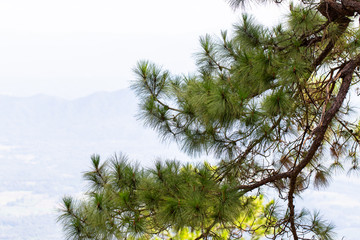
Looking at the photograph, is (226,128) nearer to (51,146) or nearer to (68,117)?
(51,146)

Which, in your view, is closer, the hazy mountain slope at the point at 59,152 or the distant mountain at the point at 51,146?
the hazy mountain slope at the point at 59,152

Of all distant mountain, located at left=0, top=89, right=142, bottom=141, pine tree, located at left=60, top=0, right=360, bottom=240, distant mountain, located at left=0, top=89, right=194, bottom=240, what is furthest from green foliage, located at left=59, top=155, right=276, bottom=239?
distant mountain, located at left=0, top=89, right=142, bottom=141

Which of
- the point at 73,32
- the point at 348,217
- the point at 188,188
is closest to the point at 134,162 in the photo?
the point at 188,188

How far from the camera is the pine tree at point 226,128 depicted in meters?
1.73

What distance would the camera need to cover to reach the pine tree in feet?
5.68

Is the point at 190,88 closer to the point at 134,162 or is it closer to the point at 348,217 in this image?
the point at 134,162

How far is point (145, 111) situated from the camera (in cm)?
222

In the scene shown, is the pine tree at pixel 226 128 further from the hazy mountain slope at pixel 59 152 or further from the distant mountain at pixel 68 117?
the distant mountain at pixel 68 117

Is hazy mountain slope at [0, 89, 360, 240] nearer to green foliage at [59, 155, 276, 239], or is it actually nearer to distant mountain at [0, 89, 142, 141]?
distant mountain at [0, 89, 142, 141]

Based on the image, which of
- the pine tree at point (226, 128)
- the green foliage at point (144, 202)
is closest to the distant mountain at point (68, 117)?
the pine tree at point (226, 128)

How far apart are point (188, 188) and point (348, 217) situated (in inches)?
755

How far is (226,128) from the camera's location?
1875mm

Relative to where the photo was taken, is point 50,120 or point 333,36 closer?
point 333,36

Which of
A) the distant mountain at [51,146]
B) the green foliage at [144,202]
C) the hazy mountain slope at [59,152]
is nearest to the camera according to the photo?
the green foliage at [144,202]
